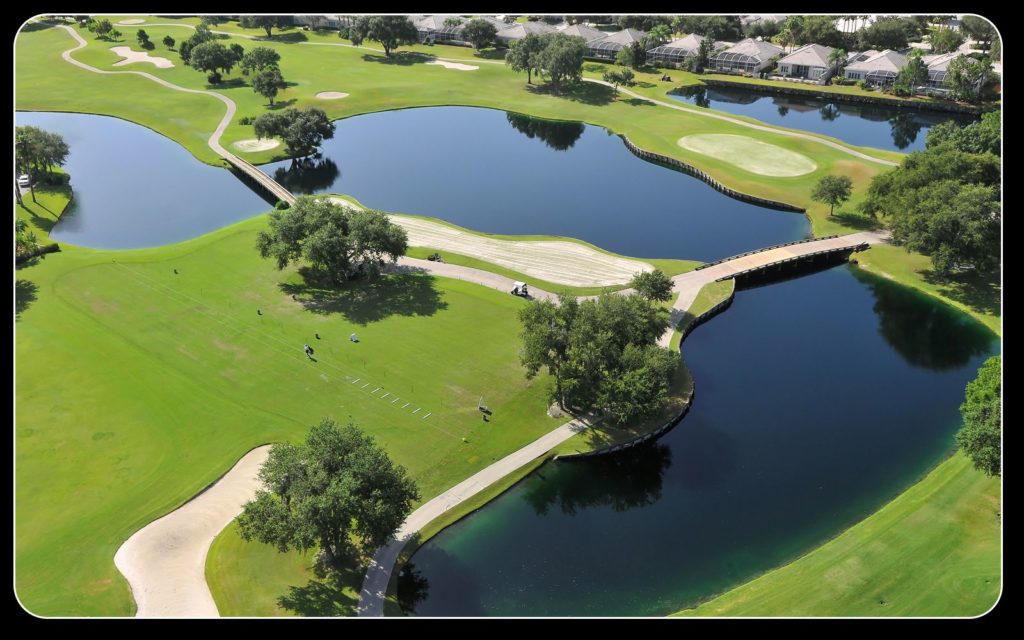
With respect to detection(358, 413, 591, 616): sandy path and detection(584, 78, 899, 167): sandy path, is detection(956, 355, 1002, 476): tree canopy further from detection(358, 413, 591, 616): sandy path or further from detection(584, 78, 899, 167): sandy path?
detection(584, 78, 899, 167): sandy path

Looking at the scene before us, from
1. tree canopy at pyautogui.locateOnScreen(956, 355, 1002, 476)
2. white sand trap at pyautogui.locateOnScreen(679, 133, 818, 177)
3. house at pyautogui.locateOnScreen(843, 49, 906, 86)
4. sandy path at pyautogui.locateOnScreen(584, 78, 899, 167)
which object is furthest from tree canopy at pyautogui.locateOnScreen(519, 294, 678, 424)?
house at pyautogui.locateOnScreen(843, 49, 906, 86)

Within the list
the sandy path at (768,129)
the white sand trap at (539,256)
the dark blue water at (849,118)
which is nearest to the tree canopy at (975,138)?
the sandy path at (768,129)

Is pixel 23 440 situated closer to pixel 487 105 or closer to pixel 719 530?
pixel 719 530

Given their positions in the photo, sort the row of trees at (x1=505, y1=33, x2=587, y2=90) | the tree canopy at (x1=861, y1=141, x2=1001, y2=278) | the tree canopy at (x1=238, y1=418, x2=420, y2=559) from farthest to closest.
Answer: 1. the row of trees at (x1=505, y1=33, x2=587, y2=90)
2. the tree canopy at (x1=861, y1=141, x2=1001, y2=278)
3. the tree canopy at (x1=238, y1=418, x2=420, y2=559)

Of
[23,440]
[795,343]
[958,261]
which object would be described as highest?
[958,261]

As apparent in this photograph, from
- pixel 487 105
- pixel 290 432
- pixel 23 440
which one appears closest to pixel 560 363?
pixel 290 432

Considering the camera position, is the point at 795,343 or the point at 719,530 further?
the point at 795,343
